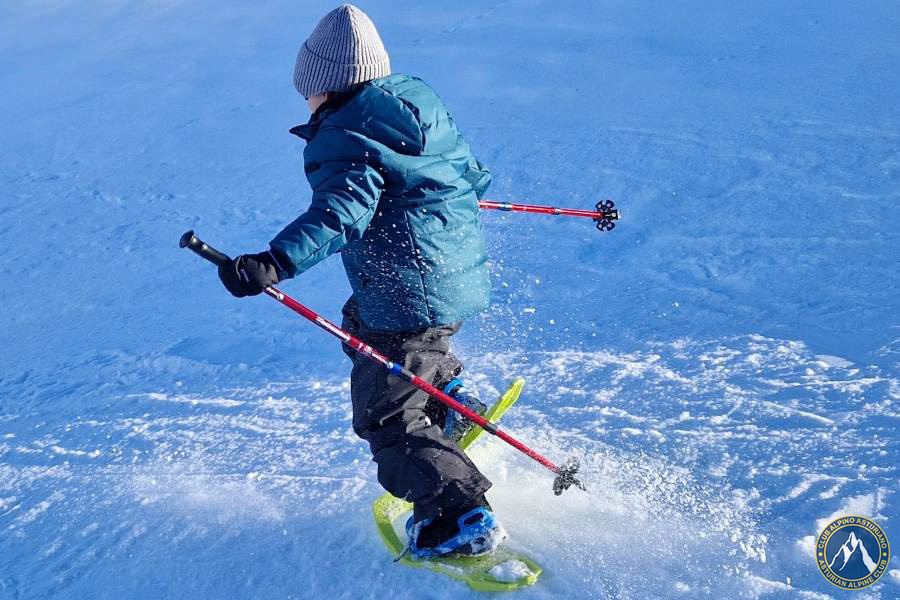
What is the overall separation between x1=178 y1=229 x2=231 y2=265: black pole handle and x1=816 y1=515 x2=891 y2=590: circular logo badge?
2072 millimetres

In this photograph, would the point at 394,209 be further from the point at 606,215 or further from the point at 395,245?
the point at 606,215

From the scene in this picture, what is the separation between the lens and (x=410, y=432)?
2932 mm

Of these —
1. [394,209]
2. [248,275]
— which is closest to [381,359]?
[394,209]

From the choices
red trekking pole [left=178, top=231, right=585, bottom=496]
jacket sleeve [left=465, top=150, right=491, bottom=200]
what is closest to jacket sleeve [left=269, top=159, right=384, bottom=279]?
red trekking pole [left=178, top=231, right=585, bottom=496]

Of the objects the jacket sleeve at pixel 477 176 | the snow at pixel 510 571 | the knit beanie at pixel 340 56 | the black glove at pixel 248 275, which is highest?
the knit beanie at pixel 340 56

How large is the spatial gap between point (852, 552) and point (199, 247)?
221cm

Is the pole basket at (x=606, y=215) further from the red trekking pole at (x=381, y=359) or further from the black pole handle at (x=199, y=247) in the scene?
the black pole handle at (x=199, y=247)

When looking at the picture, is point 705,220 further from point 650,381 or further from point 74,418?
point 74,418

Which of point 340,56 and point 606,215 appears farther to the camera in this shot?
point 606,215

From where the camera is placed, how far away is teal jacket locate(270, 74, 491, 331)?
2.48 metres

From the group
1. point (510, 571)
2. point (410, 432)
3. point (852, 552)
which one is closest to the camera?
point (852, 552)

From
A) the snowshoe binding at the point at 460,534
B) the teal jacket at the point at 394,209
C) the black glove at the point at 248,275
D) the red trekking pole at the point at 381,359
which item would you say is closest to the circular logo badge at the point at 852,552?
the red trekking pole at the point at 381,359

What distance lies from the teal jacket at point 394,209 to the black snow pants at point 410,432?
0.12m

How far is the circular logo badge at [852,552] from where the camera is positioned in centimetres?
255
